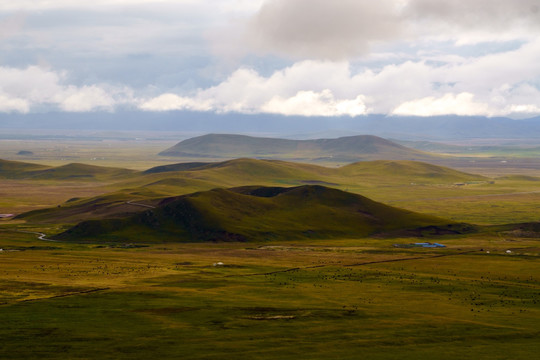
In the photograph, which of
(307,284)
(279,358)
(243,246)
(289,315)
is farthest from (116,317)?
(243,246)

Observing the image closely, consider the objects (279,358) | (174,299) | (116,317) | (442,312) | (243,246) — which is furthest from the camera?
(243,246)

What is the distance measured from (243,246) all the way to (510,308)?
3943 inches

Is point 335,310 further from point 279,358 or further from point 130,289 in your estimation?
point 130,289

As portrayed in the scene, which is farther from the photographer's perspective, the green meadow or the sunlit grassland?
the sunlit grassland

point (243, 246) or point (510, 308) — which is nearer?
point (510, 308)

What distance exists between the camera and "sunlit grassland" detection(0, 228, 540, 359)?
2822 inches

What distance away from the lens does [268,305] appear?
94438mm

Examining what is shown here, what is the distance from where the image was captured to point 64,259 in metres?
145

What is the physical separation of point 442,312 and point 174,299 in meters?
36.2

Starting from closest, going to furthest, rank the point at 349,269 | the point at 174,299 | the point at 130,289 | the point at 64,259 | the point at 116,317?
the point at 116,317, the point at 174,299, the point at 130,289, the point at 349,269, the point at 64,259

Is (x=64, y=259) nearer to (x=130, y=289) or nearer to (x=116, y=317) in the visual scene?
(x=130, y=289)

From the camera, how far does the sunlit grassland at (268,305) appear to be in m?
71.7

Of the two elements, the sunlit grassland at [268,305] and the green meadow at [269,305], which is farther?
the sunlit grassland at [268,305]

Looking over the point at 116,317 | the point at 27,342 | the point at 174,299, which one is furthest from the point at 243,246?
the point at 27,342
